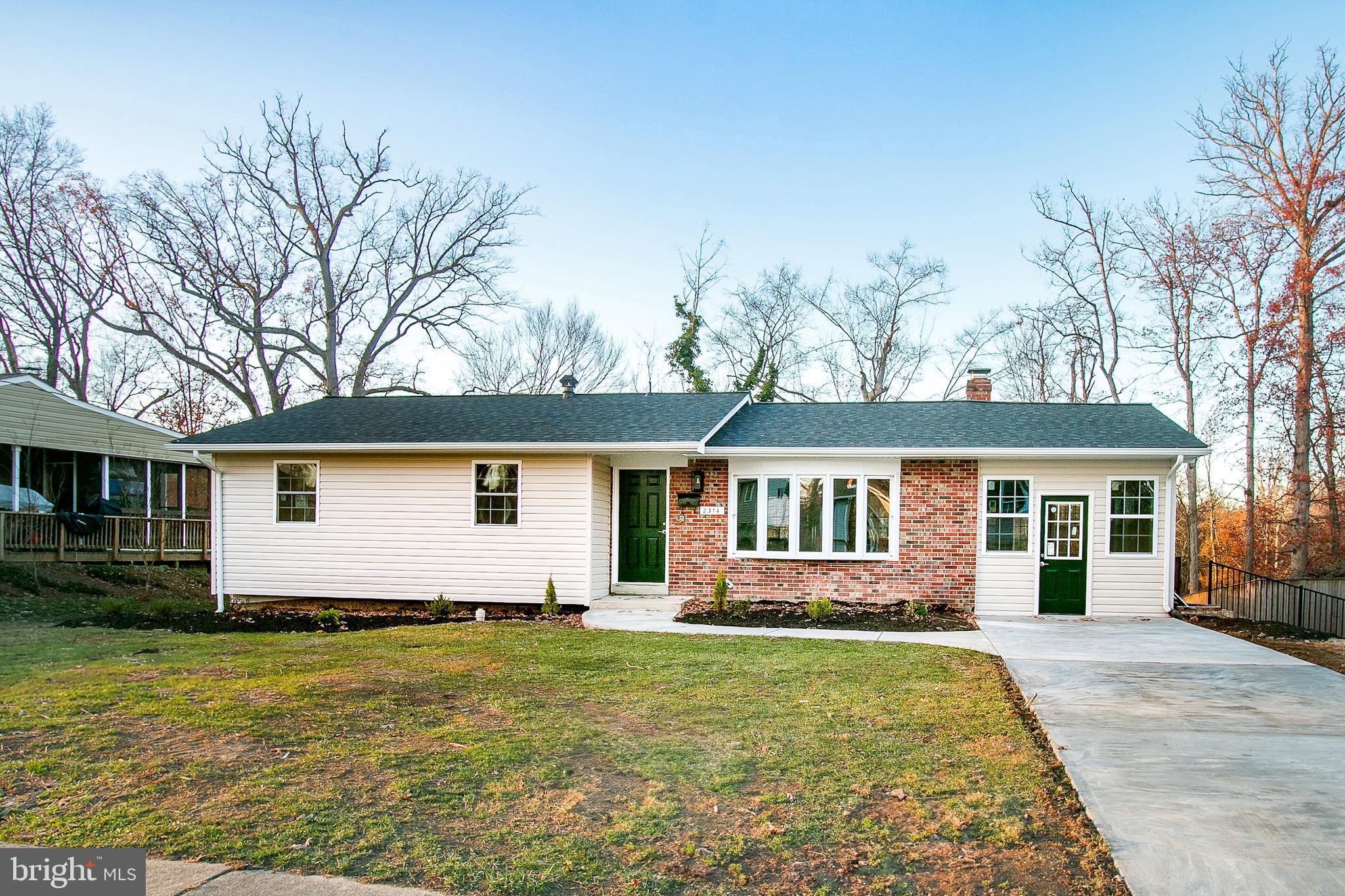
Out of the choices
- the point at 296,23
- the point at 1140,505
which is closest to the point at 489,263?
the point at 296,23

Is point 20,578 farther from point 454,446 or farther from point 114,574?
point 454,446

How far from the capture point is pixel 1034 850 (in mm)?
3643

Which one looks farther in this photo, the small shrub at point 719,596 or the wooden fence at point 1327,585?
the wooden fence at point 1327,585

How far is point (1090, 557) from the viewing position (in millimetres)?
12977

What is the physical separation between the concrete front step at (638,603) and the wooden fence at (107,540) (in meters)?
11.8

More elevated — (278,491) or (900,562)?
(278,491)

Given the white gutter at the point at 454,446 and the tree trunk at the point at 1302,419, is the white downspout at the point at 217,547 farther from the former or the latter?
the tree trunk at the point at 1302,419

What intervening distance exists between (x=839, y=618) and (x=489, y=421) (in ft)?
22.7

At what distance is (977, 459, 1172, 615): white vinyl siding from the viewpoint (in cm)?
1293

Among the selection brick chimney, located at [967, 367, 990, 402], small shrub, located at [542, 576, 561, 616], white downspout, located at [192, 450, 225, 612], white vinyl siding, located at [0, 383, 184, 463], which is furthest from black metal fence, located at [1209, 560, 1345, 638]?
white vinyl siding, located at [0, 383, 184, 463]

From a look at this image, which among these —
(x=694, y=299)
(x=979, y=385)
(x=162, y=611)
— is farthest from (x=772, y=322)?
(x=162, y=611)

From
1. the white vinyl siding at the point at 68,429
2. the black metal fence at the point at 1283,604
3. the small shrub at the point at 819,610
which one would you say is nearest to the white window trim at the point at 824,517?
the small shrub at the point at 819,610

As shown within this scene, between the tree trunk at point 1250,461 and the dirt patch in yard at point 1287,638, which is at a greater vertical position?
the tree trunk at point 1250,461

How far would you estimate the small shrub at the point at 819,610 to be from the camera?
38.7 feet
